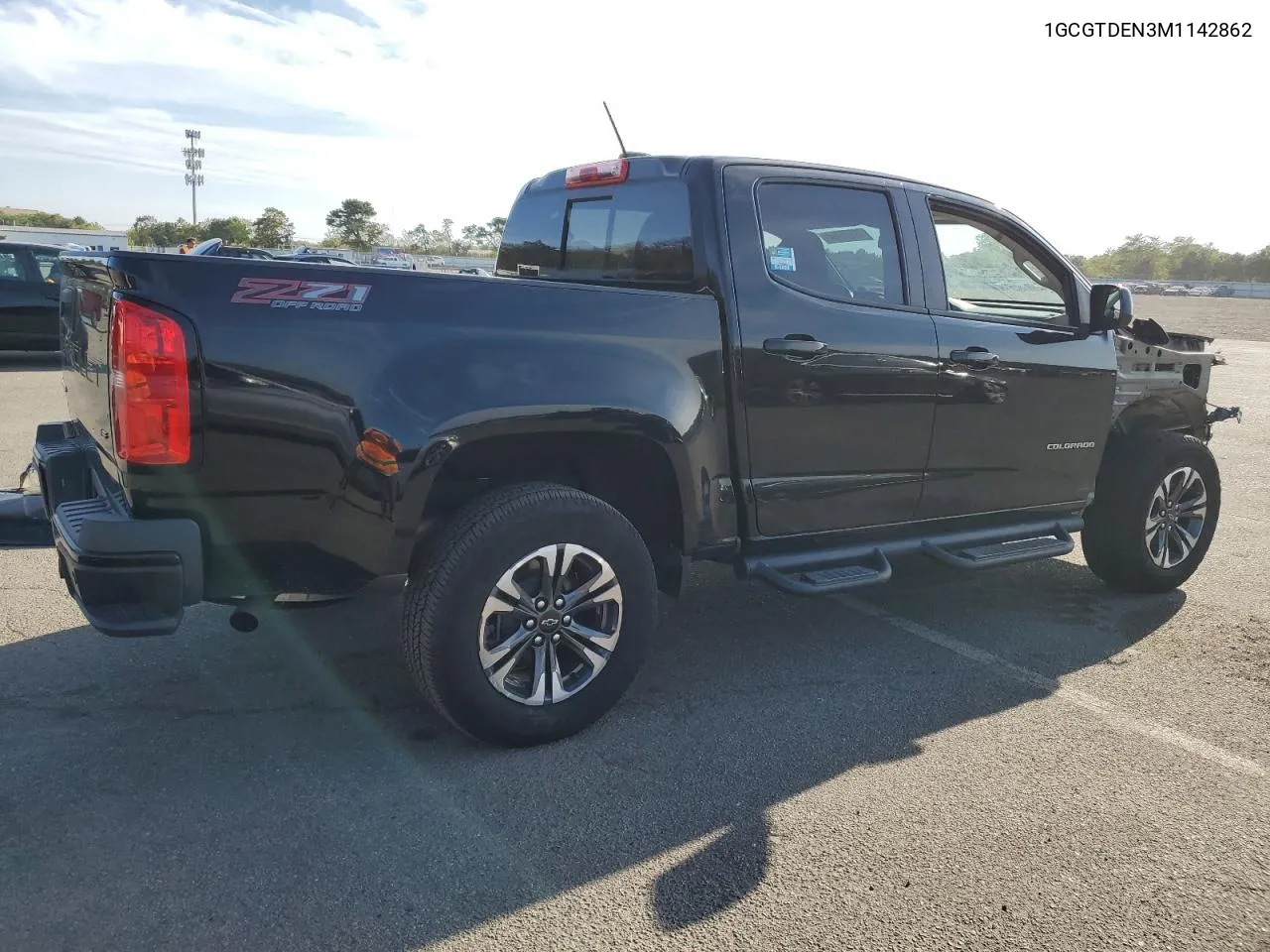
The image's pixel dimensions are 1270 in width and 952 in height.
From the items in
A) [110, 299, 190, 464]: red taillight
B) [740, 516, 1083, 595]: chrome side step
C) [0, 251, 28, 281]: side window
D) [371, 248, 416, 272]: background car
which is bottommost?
[740, 516, 1083, 595]: chrome side step

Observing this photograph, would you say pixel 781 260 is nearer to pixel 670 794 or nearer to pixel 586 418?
pixel 586 418

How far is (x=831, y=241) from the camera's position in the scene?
13.3ft

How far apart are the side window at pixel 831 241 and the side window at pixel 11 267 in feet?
41.1

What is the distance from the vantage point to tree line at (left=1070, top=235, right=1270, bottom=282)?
360 ft

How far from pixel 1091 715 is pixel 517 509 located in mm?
2254

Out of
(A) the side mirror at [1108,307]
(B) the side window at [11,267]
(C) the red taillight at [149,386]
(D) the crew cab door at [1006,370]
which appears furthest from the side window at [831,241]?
(B) the side window at [11,267]

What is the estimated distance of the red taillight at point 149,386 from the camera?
2.71 metres

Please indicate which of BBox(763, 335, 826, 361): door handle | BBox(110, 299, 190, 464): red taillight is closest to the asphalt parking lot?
BBox(110, 299, 190, 464): red taillight

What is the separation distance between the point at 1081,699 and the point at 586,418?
7.27 ft

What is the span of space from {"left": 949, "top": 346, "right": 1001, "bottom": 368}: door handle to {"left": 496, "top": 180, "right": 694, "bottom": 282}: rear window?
4.06ft

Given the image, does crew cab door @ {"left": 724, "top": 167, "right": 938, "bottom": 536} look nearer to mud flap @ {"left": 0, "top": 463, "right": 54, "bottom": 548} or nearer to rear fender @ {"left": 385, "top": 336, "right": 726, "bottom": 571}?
rear fender @ {"left": 385, "top": 336, "right": 726, "bottom": 571}

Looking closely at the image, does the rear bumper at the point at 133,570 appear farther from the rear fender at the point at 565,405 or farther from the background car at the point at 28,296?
the background car at the point at 28,296

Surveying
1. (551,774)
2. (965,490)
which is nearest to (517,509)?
(551,774)

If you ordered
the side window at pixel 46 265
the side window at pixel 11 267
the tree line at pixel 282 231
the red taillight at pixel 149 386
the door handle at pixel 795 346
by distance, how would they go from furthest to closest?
the tree line at pixel 282 231 < the side window at pixel 46 265 < the side window at pixel 11 267 < the door handle at pixel 795 346 < the red taillight at pixel 149 386
